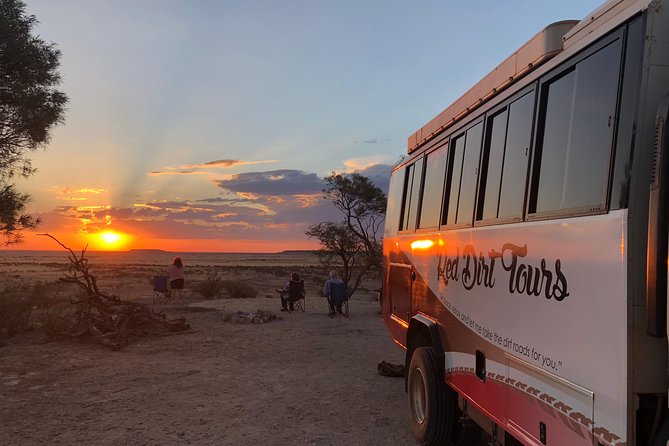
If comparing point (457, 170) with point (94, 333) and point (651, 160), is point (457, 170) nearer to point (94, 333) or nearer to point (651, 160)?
Result: point (651, 160)

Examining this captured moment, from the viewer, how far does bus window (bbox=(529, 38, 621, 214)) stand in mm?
2385

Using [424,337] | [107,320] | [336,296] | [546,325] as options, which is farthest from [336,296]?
[546,325]

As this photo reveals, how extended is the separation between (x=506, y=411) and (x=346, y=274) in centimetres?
1839

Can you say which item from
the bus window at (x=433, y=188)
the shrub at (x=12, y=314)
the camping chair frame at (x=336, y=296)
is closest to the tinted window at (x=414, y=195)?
the bus window at (x=433, y=188)

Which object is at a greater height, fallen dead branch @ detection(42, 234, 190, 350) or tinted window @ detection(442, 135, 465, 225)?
tinted window @ detection(442, 135, 465, 225)

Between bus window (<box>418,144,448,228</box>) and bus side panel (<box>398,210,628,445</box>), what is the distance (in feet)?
2.83

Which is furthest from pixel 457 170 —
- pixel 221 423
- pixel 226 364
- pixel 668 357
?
pixel 226 364

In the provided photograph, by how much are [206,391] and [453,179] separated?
15.8 feet

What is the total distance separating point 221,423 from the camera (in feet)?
19.3

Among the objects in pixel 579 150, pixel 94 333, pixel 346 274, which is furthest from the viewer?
pixel 346 274

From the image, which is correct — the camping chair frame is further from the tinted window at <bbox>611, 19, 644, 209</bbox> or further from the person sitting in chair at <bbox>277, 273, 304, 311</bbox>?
the tinted window at <bbox>611, 19, 644, 209</bbox>

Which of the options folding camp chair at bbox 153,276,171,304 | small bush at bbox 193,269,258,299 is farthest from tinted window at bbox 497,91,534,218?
small bush at bbox 193,269,258,299

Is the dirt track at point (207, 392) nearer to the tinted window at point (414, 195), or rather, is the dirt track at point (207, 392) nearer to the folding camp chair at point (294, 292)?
the tinted window at point (414, 195)

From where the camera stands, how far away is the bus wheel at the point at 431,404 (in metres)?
4.64
